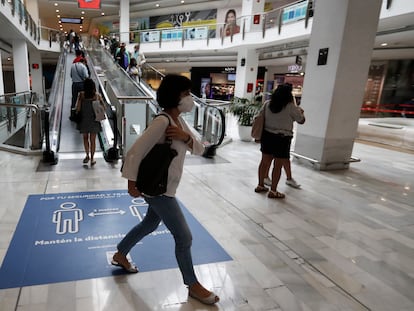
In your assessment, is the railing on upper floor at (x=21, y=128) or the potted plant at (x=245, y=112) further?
the potted plant at (x=245, y=112)

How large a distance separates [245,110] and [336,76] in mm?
3022

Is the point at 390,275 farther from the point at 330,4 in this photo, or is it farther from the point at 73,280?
the point at 330,4

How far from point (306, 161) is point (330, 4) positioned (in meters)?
2.76

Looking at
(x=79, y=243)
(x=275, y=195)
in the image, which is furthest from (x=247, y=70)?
(x=79, y=243)

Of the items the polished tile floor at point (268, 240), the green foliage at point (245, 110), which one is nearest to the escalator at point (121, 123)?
the polished tile floor at point (268, 240)

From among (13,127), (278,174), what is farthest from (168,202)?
(13,127)

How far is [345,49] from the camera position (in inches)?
206

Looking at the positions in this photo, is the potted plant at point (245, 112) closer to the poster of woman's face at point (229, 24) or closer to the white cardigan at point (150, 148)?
the white cardigan at point (150, 148)

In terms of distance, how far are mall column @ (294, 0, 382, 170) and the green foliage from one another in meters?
2.14

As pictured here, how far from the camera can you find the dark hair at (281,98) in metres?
3.95

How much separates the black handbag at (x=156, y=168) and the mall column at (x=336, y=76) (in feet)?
14.2

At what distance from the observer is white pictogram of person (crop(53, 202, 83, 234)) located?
2973 millimetres

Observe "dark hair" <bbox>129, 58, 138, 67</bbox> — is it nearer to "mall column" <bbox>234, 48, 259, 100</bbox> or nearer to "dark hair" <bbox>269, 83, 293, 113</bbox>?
"mall column" <bbox>234, 48, 259, 100</bbox>

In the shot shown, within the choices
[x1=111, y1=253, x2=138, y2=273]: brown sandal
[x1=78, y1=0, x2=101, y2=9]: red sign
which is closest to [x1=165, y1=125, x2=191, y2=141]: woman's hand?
[x1=111, y1=253, x2=138, y2=273]: brown sandal
